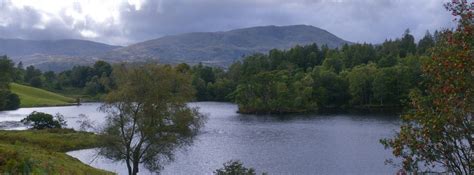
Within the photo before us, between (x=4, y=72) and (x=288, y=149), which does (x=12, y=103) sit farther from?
(x=288, y=149)

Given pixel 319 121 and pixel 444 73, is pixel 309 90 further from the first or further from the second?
pixel 444 73

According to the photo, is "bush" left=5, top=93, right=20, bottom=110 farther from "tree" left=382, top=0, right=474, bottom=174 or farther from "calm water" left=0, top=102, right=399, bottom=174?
"tree" left=382, top=0, right=474, bottom=174

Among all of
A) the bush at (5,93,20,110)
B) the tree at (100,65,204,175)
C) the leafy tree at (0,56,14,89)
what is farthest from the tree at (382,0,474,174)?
the bush at (5,93,20,110)

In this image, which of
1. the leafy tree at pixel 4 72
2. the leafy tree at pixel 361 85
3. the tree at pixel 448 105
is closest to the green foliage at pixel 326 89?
the leafy tree at pixel 361 85

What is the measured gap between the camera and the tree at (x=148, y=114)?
52938 mm

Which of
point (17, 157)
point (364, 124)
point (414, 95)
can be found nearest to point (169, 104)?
point (17, 157)

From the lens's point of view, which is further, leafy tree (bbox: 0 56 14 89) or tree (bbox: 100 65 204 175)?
leafy tree (bbox: 0 56 14 89)

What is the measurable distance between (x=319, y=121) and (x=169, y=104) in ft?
256

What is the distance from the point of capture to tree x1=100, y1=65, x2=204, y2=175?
174ft

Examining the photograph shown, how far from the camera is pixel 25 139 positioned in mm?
72875

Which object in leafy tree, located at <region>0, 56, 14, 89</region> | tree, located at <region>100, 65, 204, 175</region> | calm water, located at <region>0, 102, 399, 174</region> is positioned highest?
leafy tree, located at <region>0, 56, 14, 89</region>

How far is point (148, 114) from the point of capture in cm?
5388

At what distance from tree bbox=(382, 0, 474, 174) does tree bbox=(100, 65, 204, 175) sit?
126 feet

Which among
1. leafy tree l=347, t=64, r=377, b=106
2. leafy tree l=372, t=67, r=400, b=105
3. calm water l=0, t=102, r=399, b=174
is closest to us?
calm water l=0, t=102, r=399, b=174
